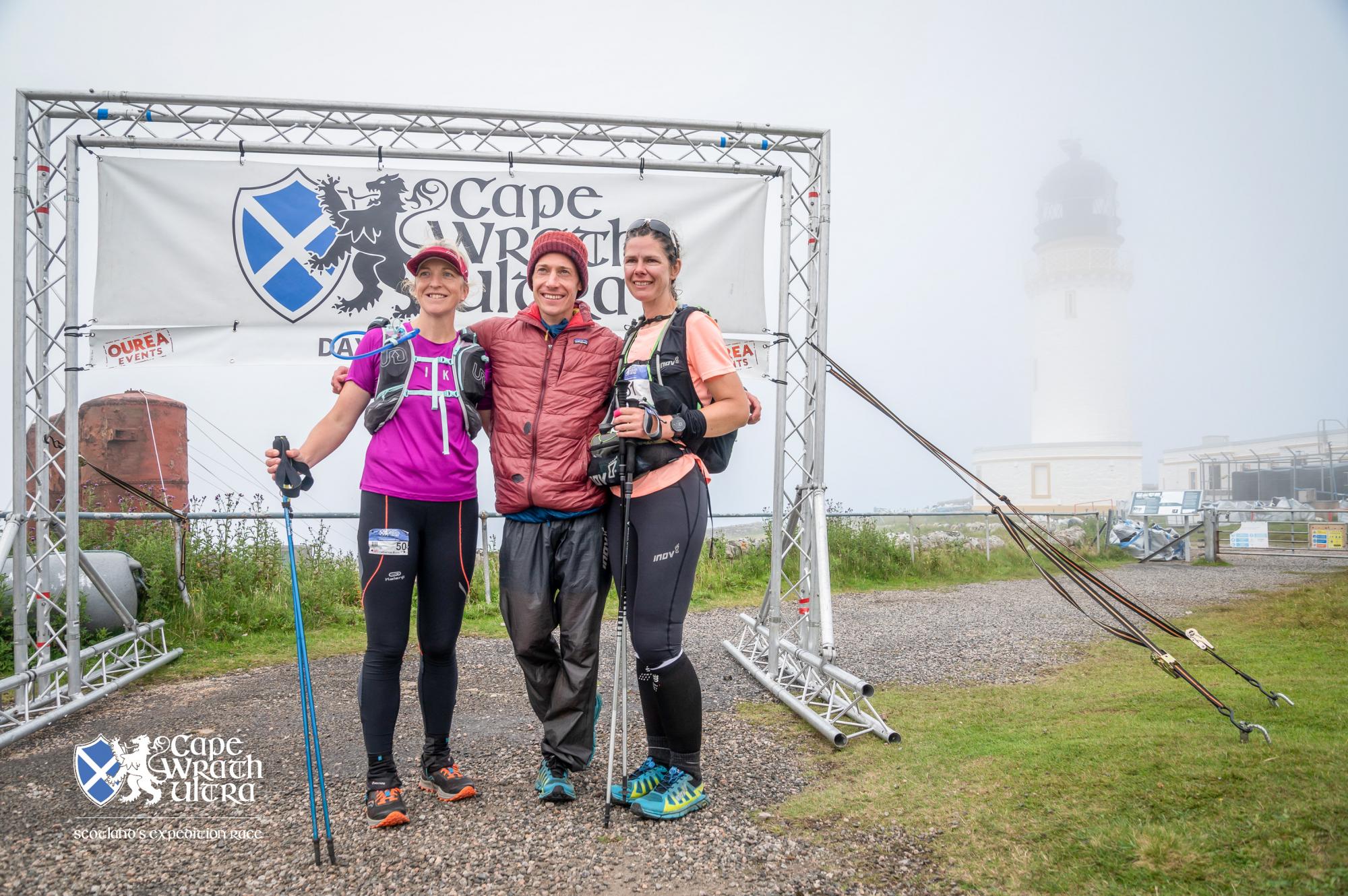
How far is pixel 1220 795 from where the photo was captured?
2.73m

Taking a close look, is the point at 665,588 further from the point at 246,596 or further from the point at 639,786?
the point at 246,596

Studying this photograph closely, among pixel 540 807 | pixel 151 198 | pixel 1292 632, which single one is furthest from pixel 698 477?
pixel 1292 632

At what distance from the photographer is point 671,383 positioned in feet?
10.3

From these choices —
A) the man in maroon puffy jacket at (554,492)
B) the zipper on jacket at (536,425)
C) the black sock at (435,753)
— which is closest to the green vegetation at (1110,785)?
the man in maroon puffy jacket at (554,492)

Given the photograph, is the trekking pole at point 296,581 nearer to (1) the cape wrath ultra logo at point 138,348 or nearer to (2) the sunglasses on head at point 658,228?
(2) the sunglasses on head at point 658,228

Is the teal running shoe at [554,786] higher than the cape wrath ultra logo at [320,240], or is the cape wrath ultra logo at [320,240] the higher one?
the cape wrath ultra logo at [320,240]

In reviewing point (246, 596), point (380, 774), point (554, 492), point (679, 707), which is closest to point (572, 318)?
point (554, 492)

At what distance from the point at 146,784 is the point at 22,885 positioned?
2.88 ft

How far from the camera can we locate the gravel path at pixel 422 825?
102 inches

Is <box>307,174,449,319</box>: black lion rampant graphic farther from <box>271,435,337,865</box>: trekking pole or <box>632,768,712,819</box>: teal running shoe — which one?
<box>632,768,712,819</box>: teal running shoe

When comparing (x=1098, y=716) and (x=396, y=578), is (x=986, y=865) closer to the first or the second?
(x=1098, y=716)

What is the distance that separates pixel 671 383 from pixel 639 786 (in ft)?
5.37

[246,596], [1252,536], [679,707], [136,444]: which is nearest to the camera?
[679,707]

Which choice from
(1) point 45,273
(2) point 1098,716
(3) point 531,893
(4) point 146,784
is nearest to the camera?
(3) point 531,893
